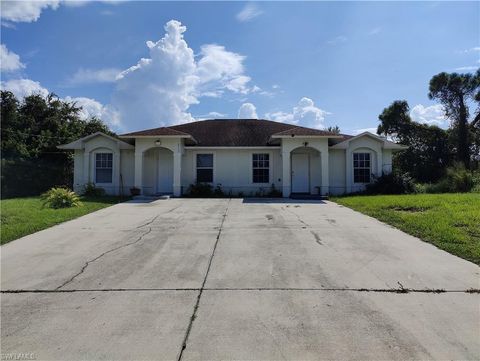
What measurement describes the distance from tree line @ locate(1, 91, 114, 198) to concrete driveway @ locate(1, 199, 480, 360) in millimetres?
16815

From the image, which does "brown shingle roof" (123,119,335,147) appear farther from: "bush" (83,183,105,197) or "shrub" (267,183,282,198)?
"bush" (83,183,105,197)

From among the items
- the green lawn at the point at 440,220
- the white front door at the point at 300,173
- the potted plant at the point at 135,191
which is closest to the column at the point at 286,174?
the white front door at the point at 300,173

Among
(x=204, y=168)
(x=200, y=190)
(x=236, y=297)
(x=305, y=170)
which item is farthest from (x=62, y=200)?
(x=305, y=170)

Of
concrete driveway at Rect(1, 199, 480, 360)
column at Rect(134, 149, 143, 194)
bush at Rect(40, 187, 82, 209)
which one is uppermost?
column at Rect(134, 149, 143, 194)

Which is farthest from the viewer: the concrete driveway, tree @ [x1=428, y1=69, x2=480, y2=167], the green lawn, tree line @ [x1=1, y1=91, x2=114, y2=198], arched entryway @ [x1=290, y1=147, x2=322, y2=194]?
tree @ [x1=428, y1=69, x2=480, y2=167]

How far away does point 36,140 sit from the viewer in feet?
92.8

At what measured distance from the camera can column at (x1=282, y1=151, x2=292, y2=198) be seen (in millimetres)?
19109

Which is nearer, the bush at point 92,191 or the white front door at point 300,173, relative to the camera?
the bush at point 92,191

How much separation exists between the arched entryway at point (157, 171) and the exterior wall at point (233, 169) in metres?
0.88

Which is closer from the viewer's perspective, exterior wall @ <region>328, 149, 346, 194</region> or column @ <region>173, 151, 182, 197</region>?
column @ <region>173, 151, 182, 197</region>

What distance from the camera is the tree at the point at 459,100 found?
107ft

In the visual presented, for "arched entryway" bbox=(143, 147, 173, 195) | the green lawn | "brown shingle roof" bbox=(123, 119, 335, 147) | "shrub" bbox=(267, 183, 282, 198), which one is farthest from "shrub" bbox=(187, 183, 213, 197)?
the green lawn

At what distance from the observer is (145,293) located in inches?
196

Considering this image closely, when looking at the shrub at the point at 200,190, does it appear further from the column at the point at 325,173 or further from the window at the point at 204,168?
the column at the point at 325,173
